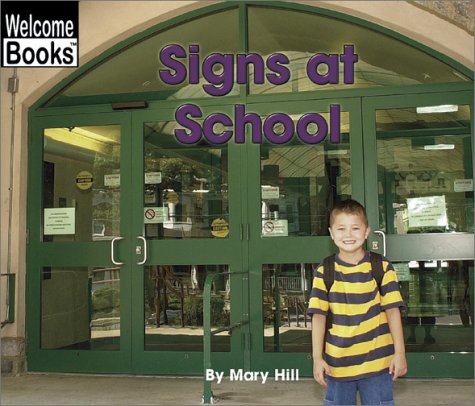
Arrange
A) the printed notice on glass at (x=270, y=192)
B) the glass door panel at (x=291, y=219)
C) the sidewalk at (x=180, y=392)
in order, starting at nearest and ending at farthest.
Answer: the sidewalk at (x=180, y=392) < the glass door panel at (x=291, y=219) < the printed notice on glass at (x=270, y=192)

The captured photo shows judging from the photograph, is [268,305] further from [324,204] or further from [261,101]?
[261,101]

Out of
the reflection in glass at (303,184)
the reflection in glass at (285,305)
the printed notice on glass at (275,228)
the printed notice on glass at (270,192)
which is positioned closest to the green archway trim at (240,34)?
the reflection in glass at (303,184)

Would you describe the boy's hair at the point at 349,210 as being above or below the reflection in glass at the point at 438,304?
above

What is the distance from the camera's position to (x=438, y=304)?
5.05 meters

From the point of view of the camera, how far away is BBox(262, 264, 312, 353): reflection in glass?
203 inches

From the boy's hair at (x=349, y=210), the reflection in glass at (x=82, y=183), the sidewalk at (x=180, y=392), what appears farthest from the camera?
the reflection in glass at (x=82, y=183)

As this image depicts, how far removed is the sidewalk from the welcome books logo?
251cm

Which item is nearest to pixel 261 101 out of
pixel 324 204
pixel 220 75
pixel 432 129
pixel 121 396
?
pixel 220 75

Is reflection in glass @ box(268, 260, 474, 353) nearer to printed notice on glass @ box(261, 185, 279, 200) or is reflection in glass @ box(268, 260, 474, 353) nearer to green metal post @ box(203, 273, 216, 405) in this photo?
printed notice on glass @ box(261, 185, 279, 200)

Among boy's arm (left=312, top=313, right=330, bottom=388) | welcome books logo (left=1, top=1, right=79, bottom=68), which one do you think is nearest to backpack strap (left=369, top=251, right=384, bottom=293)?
boy's arm (left=312, top=313, right=330, bottom=388)

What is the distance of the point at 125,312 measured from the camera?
5375mm

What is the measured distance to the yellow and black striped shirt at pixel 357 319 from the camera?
9.34ft

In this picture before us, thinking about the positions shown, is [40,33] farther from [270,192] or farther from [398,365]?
[398,365]

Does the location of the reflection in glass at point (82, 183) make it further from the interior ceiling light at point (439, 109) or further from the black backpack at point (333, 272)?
the black backpack at point (333, 272)
